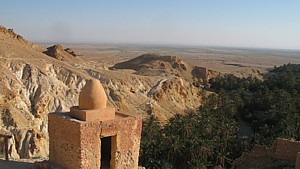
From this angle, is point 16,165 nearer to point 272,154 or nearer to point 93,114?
point 93,114

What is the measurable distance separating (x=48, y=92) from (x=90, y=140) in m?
22.2

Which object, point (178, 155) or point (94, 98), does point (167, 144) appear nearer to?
point (178, 155)

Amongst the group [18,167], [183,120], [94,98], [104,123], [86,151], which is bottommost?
[183,120]

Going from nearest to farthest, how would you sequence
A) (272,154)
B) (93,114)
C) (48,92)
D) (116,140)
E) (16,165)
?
(93,114) → (116,140) → (16,165) → (272,154) → (48,92)

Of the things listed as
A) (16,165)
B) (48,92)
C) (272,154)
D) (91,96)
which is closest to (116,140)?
(91,96)

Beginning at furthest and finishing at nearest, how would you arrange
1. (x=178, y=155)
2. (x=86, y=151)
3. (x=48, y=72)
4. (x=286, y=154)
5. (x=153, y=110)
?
(x=153, y=110), (x=48, y=72), (x=178, y=155), (x=286, y=154), (x=86, y=151)

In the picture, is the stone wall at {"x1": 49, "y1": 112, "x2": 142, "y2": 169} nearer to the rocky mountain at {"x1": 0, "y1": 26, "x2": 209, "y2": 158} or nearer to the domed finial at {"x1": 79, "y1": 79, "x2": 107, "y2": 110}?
the domed finial at {"x1": 79, "y1": 79, "x2": 107, "y2": 110}

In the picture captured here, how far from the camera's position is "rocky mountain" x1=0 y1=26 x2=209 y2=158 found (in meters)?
23.5

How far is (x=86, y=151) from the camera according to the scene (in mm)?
9836

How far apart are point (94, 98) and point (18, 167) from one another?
339cm

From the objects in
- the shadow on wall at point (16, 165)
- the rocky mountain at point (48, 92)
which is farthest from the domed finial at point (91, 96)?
the rocky mountain at point (48, 92)

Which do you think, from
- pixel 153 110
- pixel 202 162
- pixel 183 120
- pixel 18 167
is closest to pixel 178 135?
pixel 183 120

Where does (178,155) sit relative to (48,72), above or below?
below

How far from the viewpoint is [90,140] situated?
984cm
